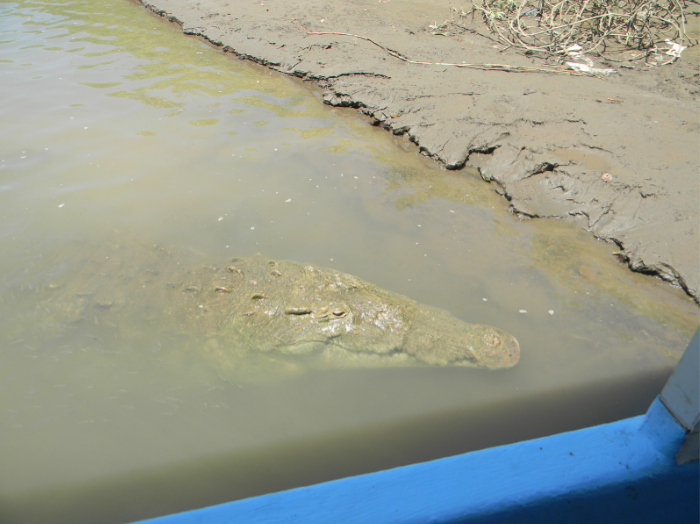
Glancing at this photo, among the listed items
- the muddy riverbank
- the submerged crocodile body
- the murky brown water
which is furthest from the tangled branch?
the submerged crocodile body

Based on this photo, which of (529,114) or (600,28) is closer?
(529,114)

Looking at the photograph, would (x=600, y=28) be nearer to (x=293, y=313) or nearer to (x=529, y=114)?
(x=529, y=114)

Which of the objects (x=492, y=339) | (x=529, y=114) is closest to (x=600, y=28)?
(x=529, y=114)

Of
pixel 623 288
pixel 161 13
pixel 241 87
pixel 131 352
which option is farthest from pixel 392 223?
pixel 161 13

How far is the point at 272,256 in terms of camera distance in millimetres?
3766

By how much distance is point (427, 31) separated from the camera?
308 inches

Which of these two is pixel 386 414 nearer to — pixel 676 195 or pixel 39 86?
pixel 676 195

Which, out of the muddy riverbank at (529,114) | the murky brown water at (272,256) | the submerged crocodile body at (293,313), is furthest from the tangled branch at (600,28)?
the submerged crocodile body at (293,313)

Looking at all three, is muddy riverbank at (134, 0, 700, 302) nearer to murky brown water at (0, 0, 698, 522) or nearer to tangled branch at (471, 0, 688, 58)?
murky brown water at (0, 0, 698, 522)

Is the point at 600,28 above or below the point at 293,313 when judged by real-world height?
above

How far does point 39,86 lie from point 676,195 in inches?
329

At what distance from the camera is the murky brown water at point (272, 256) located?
2.44m

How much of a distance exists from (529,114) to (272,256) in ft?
11.5

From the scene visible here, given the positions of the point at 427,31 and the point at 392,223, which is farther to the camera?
the point at 427,31
